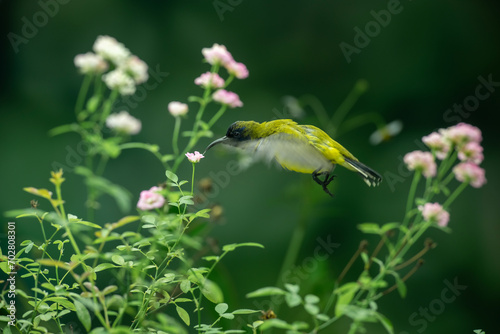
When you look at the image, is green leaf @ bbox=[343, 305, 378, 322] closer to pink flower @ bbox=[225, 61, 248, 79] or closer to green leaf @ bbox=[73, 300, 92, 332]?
green leaf @ bbox=[73, 300, 92, 332]

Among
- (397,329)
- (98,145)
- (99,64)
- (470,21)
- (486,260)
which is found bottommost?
(397,329)

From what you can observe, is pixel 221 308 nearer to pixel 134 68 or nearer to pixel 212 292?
pixel 212 292

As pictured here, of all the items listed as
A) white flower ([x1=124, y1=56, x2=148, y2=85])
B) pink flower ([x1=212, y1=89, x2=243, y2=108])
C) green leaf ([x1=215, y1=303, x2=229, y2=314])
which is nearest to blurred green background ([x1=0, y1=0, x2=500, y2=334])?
pink flower ([x1=212, y1=89, x2=243, y2=108])

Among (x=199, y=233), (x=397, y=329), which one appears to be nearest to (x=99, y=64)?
(x=199, y=233)

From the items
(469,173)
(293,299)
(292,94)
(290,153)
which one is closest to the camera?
(293,299)

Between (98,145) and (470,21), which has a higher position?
(470,21)

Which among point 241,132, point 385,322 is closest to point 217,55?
point 241,132

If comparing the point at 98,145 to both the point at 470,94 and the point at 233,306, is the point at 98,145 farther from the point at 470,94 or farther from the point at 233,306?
the point at 470,94

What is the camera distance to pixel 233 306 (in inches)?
42.9

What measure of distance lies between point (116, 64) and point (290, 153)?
0.97ft

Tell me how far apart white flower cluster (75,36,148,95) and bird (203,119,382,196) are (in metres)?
0.16

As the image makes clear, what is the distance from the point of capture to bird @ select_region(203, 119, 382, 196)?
2.14 ft

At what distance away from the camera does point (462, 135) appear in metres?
0.71

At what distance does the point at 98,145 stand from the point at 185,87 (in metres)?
1.10
